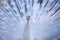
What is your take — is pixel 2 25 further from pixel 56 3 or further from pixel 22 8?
pixel 56 3

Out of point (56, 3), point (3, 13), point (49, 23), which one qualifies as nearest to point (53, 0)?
point (56, 3)

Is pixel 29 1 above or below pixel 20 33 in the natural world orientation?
above

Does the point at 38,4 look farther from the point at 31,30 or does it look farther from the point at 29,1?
the point at 31,30

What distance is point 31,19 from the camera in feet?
3.32

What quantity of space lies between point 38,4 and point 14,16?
7.9 inches

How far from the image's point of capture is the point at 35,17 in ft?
3.28

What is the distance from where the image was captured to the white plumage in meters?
0.98

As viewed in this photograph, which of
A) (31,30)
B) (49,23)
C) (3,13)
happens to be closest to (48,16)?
(49,23)

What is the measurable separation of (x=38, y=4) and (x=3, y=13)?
272 millimetres

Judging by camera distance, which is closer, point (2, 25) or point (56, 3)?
point (56, 3)

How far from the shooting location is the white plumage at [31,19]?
977 millimetres

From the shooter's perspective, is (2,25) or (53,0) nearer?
(53,0)

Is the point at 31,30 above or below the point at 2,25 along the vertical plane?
below

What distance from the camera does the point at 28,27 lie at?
1027mm
